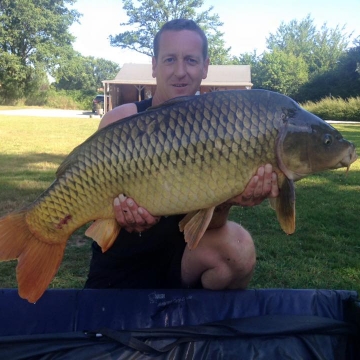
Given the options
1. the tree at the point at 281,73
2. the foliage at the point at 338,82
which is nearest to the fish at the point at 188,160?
the foliage at the point at 338,82

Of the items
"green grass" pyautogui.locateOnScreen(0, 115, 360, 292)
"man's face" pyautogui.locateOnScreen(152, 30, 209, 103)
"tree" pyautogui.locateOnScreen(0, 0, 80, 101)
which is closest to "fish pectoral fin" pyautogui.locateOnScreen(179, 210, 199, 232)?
"man's face" pyautogui.locateOnScreen(152, 30, 209, 103)

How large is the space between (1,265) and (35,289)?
1.09 metres

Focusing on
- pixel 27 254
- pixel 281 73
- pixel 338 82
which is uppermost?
pixel 281 73

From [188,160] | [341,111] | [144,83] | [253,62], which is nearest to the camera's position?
[188,160]

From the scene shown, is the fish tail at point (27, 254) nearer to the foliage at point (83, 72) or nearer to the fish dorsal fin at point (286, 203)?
the fish dorsal fin at point (286, 203)

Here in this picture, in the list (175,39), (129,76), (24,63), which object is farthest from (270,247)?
(24,63)

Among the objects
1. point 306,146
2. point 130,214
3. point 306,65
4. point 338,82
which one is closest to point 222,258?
point 130,214

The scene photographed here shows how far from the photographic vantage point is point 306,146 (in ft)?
4.58

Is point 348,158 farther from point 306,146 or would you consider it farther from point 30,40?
point 30,40

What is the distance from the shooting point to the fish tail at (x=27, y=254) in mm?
1465

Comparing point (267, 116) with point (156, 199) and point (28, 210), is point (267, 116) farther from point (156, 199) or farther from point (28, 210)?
point (28, 210)

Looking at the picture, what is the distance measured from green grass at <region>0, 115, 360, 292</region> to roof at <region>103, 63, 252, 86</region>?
17.9 m

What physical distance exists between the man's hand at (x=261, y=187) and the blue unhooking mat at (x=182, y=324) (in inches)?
19.0

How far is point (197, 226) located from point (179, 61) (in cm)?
79
